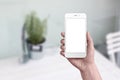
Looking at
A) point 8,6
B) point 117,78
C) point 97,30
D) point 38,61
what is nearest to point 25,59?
point 38,61

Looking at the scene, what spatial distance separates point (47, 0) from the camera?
1744mm

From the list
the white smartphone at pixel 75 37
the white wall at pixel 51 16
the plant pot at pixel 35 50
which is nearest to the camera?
the white smartphone at pixel 75 37

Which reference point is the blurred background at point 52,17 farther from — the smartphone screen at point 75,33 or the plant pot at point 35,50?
the smartphone screen at point 75,33

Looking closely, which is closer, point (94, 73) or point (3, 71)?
point (94, 73)

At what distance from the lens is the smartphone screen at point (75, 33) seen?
1.09m

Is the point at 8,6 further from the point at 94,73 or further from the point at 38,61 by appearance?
the point at 94,73

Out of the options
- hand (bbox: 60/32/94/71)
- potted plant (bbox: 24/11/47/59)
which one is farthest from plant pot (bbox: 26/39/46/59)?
hand (bbox: 60/32/94/71)

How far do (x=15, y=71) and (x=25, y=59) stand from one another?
0.12 m

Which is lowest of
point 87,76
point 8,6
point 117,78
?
point 117,78

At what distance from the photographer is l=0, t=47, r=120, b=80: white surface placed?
1.45 m

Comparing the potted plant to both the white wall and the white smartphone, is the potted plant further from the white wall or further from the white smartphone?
the white smartphone

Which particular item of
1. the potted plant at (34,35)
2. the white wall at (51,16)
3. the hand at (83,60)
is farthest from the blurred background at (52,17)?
the hand at (83,60)

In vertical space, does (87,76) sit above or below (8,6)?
below

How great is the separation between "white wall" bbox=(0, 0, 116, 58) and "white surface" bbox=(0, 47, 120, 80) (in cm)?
20
